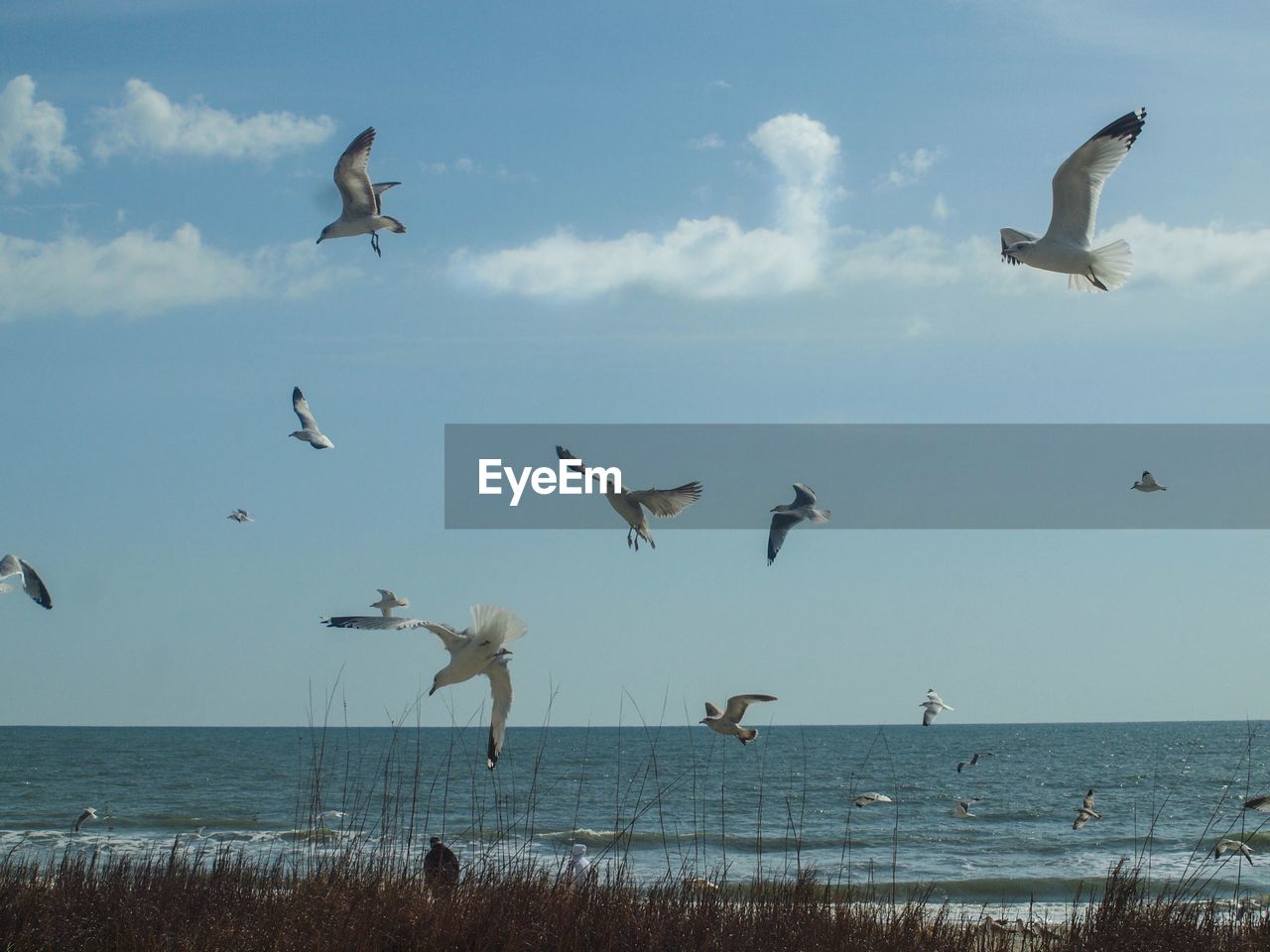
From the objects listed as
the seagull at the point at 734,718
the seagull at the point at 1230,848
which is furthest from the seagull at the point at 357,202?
the seagull at the point at 1230,848

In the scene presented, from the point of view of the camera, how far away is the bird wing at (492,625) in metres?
7.10

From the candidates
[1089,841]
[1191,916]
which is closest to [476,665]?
[1191,916]

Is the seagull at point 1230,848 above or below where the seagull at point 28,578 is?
below

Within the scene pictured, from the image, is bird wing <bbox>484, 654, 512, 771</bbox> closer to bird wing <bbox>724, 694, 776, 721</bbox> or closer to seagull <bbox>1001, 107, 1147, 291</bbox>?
bird wing <bbox>724, 694, 776, 721</bbox>

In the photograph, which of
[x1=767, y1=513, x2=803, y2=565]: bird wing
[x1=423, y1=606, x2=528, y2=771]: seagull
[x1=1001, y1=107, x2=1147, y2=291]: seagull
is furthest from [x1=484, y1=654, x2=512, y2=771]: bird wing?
[x1=1001, y1=107, x2=1147, y2=291]: seagull

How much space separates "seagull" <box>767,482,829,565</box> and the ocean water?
1653 mm

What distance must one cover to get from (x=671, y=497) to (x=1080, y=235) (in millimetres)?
4087

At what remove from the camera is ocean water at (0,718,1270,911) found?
339 inches

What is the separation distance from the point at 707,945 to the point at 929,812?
71.0ft

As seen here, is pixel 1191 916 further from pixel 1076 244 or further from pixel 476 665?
pixel 1076 244

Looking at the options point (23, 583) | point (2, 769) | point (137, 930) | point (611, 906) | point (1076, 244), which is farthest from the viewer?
point (2, 769)

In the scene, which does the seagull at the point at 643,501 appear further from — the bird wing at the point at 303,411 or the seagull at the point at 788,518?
the bird wing at the point at 303,411

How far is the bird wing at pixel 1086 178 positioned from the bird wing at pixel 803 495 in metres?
2.97

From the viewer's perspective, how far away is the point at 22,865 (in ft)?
27.2
